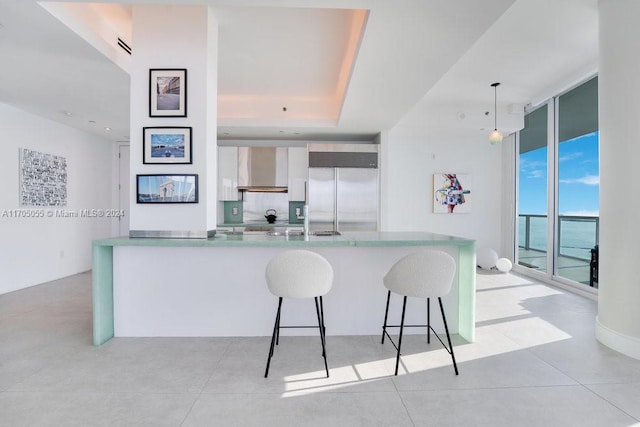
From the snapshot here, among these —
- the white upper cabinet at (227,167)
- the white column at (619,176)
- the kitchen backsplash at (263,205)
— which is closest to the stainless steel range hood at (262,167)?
the white upper cabinet at (227,167)

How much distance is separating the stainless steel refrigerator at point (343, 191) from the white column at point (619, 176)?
3405 mm

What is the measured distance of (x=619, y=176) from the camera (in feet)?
9.20

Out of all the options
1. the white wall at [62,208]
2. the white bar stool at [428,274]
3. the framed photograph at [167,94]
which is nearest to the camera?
the white bar stool at [428,274]

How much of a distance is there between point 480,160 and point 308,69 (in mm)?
4220

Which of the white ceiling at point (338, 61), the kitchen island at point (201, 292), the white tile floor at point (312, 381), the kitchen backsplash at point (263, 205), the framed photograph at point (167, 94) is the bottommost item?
the white tile floor at point (312, 381)

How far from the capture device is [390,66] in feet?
10.7

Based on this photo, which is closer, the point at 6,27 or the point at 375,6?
the point at 375,6

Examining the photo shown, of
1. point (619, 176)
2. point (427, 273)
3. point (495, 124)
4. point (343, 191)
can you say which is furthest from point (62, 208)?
point (495, 124)

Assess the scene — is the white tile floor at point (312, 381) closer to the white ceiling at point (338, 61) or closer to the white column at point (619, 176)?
the white column at point (619, 176)

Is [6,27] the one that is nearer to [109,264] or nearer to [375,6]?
[109,264]

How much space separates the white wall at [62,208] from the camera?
15.4ft

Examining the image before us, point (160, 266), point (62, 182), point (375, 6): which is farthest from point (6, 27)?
point (62, 182)

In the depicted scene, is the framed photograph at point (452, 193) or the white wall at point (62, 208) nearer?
the white wall at point (62, 208)

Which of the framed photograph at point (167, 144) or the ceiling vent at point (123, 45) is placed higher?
the ceiling vent at point (123, 45)
